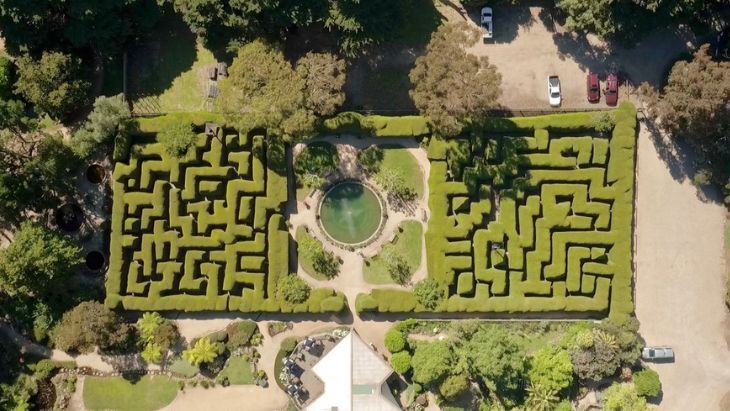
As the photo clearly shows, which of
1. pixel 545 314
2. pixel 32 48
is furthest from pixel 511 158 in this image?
pixel 32 48

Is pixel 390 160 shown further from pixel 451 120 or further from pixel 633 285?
pixel 633 285

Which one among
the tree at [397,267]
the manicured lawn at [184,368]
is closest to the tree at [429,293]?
the tree at [397,267]

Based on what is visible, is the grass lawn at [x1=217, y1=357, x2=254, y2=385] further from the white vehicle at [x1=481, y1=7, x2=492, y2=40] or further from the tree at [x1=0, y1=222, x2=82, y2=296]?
the white vehicle at [x1=481, y1=7, x2=492, y2=40]

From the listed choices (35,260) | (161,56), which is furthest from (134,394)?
(161,56)

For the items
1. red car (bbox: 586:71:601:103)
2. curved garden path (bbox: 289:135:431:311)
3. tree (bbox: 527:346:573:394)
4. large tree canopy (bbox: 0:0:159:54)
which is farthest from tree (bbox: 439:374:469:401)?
large tree canopy (bbox: 0:0:159:54)

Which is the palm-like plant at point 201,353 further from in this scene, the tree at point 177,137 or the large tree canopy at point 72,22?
the large tree canopy at point 72,22

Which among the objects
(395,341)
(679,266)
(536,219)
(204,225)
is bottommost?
(395,341)

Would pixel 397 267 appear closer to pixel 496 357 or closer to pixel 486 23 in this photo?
pixel 496 357
